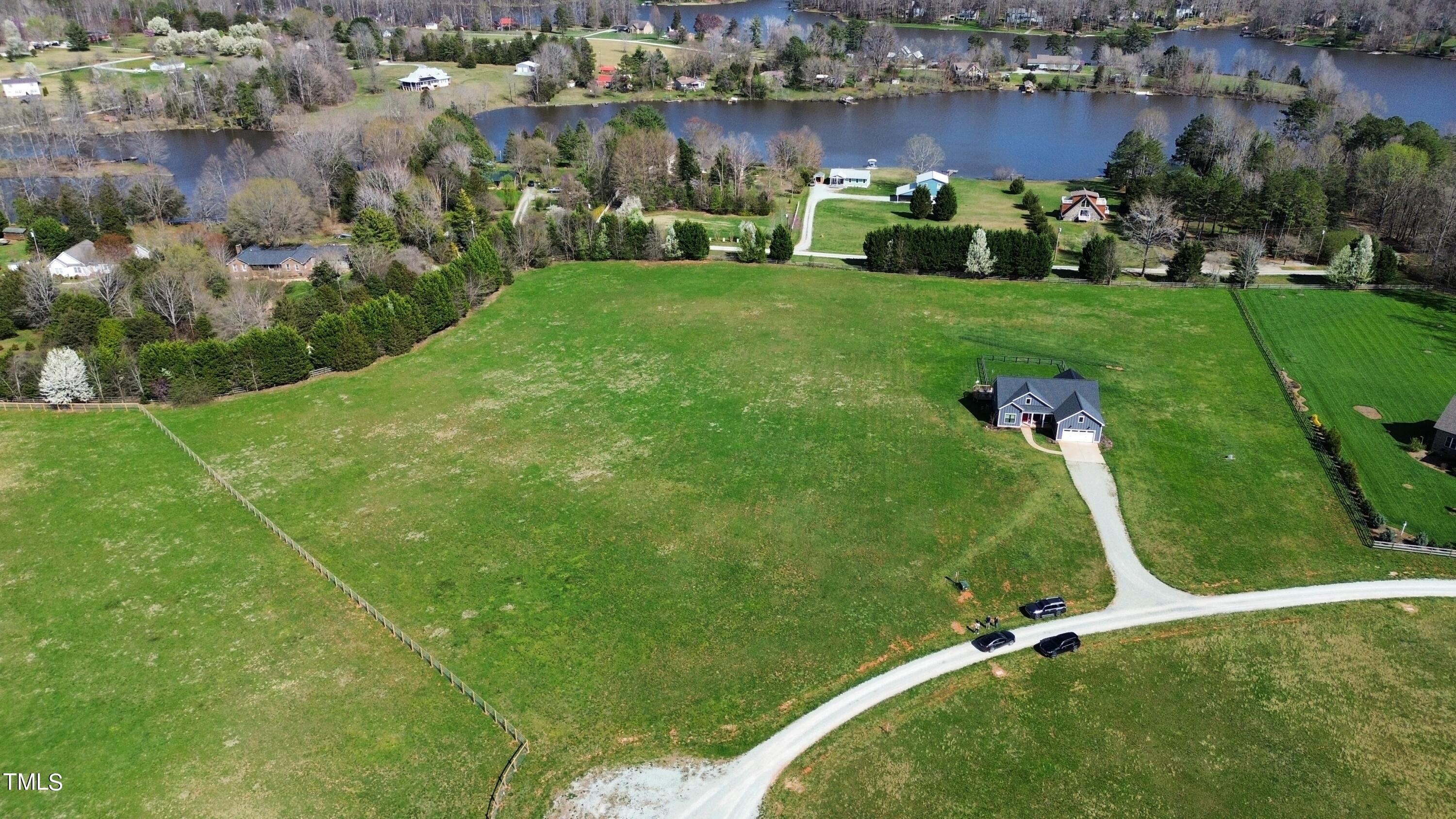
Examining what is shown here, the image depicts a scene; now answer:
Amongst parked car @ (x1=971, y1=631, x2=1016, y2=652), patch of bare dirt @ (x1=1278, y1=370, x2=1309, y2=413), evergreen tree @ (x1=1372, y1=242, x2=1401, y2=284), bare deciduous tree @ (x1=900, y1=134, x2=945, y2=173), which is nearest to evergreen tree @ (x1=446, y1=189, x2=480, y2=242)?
bare deciduous tree @ (x1=900, y1=134, x2=945, y2=173)

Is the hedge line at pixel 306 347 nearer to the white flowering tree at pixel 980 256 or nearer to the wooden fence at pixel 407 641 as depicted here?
the wooden fence at pixel 407 641

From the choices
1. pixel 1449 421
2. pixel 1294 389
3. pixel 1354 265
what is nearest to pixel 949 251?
pixel 1294 389

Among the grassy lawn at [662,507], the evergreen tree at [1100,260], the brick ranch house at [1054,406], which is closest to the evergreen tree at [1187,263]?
the evergreen tree at [1100,260]

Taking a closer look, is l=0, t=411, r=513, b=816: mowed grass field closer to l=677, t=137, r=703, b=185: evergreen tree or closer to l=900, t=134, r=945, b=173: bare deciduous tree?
l=677, t=137, r=703, b=185: evergreen tree

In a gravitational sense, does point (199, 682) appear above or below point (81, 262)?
below

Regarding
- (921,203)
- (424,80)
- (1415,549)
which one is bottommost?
(1415,549)

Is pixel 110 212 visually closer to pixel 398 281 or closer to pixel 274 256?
pixel 274 256

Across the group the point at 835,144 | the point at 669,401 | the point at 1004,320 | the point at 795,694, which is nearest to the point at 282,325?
the point at 669,401
